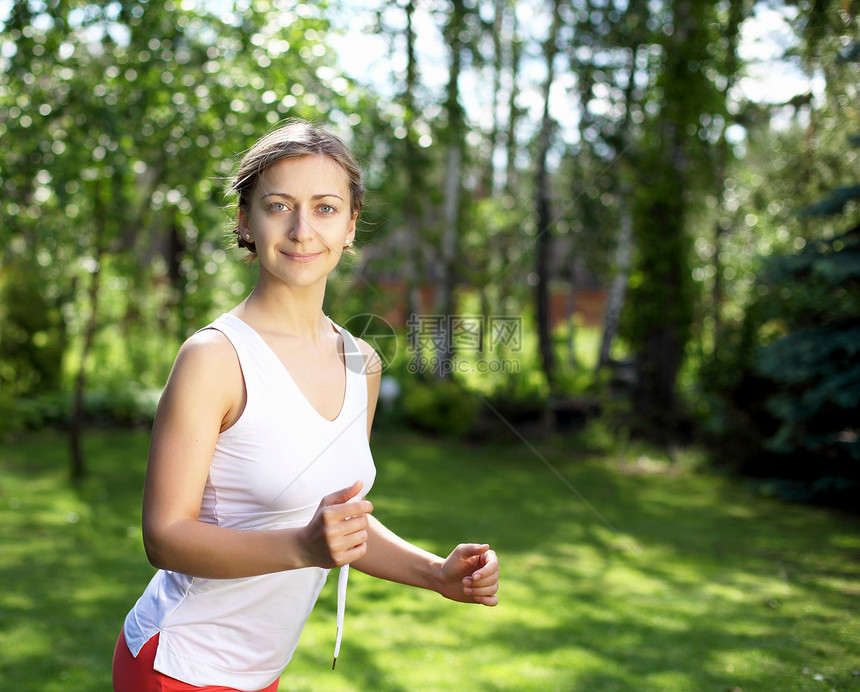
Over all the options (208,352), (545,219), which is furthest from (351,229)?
(545,219)

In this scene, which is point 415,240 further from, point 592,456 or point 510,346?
point 510,346

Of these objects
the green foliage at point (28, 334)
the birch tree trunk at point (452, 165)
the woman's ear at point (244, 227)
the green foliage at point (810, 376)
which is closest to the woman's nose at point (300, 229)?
the woman's ear at point (244, 227)

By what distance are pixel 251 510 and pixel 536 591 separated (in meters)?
3.68

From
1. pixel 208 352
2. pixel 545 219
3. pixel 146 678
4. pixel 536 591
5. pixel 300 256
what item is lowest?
pixel 536 591

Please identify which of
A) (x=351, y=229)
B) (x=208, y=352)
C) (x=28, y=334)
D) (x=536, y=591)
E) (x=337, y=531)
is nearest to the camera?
(x=337, y=531)

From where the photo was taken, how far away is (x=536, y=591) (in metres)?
4.67

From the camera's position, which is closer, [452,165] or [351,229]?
[351,229]

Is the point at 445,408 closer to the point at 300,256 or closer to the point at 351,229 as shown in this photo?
the point at 351,229

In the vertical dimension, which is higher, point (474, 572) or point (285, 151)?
point (285, 151)

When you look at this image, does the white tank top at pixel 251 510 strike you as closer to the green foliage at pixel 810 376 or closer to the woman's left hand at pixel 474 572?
the woman's left hand at pixel 474 572

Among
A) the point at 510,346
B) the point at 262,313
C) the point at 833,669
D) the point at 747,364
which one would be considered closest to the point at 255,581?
the point at 262,313

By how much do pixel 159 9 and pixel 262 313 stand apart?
469cm

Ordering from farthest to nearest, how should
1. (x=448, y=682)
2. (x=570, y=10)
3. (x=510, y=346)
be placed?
(x=570, y=10), (x=448, y=682), (x=510, y=346)

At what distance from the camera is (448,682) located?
11.2 ft
